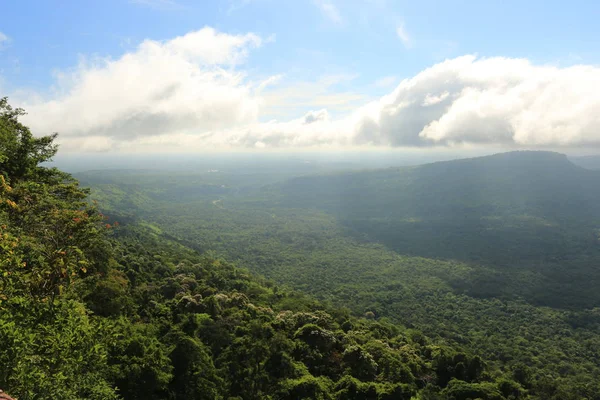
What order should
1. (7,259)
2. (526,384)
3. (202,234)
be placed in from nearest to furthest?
(7,259) → (526,384) → (202,234)

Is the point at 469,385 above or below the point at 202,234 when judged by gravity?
above

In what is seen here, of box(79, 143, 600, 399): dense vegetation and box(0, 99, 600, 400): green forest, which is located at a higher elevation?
box(0, 99, 600, 400): green forest

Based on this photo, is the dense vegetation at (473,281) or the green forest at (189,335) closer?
the green forest at (189,335)

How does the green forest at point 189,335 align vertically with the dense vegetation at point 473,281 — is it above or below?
above

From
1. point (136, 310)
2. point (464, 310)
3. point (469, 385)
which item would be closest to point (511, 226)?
point (464, 310)

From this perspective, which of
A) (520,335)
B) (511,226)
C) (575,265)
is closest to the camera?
(520,335)

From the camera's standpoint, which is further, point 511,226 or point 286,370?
point 511,226

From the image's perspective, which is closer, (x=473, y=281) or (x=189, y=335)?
(x=189, y=335)

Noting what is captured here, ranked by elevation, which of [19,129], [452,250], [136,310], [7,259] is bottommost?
[452,250]

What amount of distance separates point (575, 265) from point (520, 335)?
84.9 metres

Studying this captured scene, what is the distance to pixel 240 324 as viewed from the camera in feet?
106

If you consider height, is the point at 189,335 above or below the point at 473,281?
above

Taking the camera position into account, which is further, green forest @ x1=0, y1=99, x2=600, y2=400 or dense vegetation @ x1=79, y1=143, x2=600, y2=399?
dense vegetation @ x1=79, y1=143, x2=600, y2=399

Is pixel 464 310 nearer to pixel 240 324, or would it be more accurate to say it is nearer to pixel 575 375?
pixel 575 375
